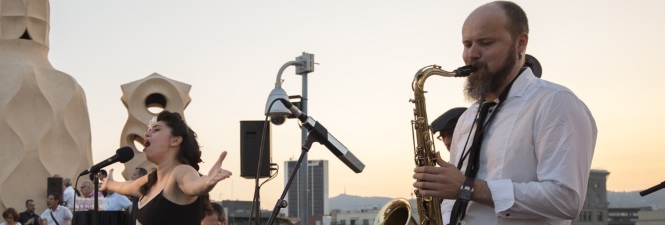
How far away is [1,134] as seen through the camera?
31531 millimetres

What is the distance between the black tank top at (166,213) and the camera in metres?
5.06

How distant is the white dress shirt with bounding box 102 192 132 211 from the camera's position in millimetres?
10797

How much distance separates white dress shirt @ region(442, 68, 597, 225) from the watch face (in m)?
0.08

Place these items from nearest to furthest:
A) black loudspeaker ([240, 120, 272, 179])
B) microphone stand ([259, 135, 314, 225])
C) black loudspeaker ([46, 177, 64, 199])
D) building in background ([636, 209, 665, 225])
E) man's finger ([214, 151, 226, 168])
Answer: man's finger ([214, 151, 226, 168]) < microphone stand ([259, 135, 314, 225]) < black loudspeaker ([240, 120, 272, 179]) < black loudspeaker ([46, 177, 64, 199]) < building in background ([636, 209, 665, 225])

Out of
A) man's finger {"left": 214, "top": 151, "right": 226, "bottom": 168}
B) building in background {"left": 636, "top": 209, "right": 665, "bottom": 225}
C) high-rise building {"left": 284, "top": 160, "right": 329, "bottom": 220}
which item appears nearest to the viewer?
man's finger {"left": 214, "top": 151, "right": 226, "bottom": 168}

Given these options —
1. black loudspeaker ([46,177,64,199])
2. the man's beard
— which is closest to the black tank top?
the man's beard

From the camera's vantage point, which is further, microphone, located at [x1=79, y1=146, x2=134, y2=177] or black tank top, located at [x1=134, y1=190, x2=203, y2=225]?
microphone, located at [x1=79, y1=146, x2=134, y2=177]

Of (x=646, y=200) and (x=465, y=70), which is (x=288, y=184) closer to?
(x=465, y=70)

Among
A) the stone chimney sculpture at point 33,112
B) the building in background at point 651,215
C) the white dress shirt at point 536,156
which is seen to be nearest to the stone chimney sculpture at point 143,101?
the stone chimney sculpture at point 33,112

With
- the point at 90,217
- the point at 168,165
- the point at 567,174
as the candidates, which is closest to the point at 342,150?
the point at 168,165

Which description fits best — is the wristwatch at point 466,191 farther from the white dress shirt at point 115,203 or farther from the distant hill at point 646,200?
the white dress shirt at point 115,203

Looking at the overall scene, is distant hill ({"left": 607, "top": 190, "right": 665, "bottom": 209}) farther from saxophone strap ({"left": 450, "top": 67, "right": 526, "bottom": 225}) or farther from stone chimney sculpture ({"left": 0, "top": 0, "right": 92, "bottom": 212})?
stone chimney sculpture ({"left": 0, "top": 0, "right": 92, "bottom": 212})

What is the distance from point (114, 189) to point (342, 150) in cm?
173

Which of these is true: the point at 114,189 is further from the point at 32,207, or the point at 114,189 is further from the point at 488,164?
the point at 32,207
